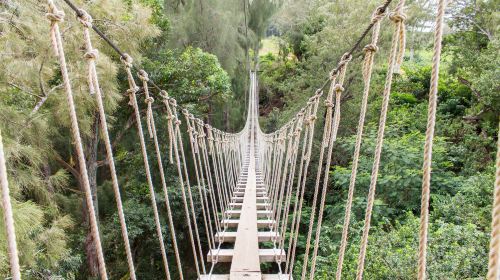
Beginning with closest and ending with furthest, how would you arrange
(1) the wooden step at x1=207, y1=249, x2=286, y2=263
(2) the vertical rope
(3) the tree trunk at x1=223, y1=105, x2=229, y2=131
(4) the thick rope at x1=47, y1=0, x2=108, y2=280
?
(2) the vertical rope < (4) the thick rope at x1=47, y1=0, x2=108, y2=280 < (1) the wooden step at x1=207, y1=249, x2=286, y2=263 < (3) the tree trunk at x1=223, y1=105, x2=229, y2=131

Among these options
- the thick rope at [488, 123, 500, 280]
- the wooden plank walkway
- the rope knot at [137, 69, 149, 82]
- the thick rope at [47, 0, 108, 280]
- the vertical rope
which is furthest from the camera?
the wooden plank walkway

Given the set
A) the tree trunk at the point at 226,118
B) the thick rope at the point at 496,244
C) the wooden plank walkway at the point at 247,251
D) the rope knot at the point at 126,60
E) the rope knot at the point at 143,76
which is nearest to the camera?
the thick rope at the point at 496,244

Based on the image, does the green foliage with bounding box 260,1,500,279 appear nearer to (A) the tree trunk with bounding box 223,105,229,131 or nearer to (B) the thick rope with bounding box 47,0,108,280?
(A) the tree trunk with bounding box 223,105,229,131

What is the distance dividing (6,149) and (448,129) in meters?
4.41

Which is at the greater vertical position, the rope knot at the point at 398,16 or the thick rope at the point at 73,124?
the rope knot at the point at 398,16

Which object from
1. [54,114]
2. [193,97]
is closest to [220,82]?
[193,97]

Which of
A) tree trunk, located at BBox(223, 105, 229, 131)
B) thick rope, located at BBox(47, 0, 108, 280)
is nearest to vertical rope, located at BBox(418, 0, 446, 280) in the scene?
thick rope, located at BBox(47, 0, 108, 280)

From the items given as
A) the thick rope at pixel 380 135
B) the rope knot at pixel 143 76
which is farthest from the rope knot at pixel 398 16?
the rope knot at pixel 143 76

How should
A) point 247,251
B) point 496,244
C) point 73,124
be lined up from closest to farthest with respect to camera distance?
point 496,244 → point 73,124 → point 247,251

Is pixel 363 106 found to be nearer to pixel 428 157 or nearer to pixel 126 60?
pixel 428 157

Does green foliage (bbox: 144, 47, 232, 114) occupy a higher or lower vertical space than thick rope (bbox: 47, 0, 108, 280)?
higher

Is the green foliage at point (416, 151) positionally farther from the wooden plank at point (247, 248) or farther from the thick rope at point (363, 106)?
the thick rope at point (363, 106)

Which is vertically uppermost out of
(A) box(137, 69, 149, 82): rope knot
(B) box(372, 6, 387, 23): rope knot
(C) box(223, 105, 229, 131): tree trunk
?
(C) box(223, 105, 229, 131): tree trunk

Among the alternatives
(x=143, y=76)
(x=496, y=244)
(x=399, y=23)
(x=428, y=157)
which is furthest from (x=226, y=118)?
(x=496, y=244)
